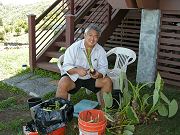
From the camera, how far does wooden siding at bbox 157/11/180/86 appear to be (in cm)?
586

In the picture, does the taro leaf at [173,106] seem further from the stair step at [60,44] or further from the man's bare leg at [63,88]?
the stair step at [60,44]

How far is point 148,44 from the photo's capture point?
6.00 m

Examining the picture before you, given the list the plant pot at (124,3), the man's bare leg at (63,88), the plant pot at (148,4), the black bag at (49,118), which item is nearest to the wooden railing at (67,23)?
the plant pot at (124,3)

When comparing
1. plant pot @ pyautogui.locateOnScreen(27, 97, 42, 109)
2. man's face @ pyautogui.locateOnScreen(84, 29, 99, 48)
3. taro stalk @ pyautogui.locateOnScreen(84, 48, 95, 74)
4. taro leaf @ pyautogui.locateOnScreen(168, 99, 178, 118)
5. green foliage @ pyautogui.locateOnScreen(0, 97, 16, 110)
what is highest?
man's face @ pyautogui.locateOnScreen(84, 29, 99, 48)

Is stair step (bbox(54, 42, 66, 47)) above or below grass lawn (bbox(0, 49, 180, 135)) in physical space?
above

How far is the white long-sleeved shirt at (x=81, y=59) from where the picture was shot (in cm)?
461

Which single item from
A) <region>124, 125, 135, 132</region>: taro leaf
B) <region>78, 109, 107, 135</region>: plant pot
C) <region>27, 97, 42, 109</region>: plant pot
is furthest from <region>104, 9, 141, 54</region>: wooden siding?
<region>78, 109, 107, 135</region>: plant pot

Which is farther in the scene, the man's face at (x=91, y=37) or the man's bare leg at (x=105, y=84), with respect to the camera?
the man's bare leg at (x=105, y=84)

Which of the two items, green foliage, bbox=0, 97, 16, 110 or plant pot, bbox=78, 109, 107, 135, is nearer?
plant pot, bbox=78, 109, 107, 135

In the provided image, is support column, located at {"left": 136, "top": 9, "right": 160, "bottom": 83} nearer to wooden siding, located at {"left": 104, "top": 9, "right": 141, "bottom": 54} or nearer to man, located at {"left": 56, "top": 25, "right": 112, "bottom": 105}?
man, located at {"left": 56, "top": 25, "right": 112, "bottom": 105}

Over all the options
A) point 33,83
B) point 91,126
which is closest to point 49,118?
point 91,126

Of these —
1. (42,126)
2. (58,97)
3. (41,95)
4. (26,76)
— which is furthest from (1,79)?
(42,126)

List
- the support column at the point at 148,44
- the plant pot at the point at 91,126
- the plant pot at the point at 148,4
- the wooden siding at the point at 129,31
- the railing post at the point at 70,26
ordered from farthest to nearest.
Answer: the wooden siding at the point at 129,31 → the railing post at the point at 70,26 → the support column at the point at 148,44 → the plant pot at the point at 148,4 → the plant pot at the point at 91,126

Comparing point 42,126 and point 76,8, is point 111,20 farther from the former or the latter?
point 42,126
